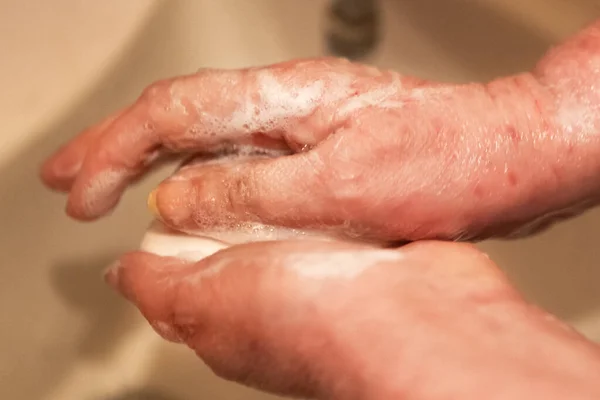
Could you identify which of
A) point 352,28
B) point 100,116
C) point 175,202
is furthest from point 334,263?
point 352,28

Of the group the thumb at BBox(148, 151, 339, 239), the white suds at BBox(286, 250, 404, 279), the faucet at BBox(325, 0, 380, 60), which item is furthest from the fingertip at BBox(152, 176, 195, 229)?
the faucet at BBox(325, 0, 380, 60)

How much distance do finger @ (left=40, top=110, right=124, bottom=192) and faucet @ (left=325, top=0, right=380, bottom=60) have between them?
47 cm

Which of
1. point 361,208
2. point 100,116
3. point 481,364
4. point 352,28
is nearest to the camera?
point 481,364

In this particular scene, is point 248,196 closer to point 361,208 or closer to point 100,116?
point 361,208

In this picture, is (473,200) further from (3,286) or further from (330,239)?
(3,286)

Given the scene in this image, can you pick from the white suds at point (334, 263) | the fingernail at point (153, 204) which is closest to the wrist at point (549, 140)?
the white suds at point (334, 263)

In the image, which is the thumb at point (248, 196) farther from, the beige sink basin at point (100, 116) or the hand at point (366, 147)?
the beige sink basin at point (100, 116)

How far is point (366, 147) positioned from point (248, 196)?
0.28 ft

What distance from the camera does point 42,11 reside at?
74 centimetres

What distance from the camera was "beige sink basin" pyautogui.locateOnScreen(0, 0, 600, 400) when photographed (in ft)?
2.39

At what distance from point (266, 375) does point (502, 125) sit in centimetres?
24

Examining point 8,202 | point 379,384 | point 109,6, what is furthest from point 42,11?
point 379,384

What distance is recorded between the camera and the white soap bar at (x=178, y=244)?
48cm

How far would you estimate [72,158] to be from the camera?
53cm
